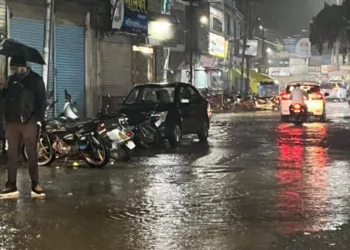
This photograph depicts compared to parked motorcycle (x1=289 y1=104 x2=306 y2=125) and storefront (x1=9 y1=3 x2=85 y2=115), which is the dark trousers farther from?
parked motorcycle (x1=289 y1=104 x2=306 y2=125)

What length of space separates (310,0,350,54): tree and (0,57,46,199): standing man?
32.9 meters

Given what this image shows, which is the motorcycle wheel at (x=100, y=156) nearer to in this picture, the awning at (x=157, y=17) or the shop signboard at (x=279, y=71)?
the awning at (x=157, y=17)

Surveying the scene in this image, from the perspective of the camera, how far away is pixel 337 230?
6.90 meters

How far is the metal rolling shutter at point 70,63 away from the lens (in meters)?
20.9

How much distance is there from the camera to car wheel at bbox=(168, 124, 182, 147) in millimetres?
16094

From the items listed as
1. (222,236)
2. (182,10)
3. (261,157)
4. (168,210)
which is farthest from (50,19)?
(182,10)

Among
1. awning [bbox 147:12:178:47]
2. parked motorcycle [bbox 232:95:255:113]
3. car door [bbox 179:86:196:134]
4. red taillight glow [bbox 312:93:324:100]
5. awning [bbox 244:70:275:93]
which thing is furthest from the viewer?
awning [bbox 244:70:275:93]

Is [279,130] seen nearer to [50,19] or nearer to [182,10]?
[50,19]

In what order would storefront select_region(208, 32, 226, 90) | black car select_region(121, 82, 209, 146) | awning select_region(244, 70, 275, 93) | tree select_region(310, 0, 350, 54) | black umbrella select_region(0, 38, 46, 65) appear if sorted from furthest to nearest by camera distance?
awning select_region(244, 70, 275, 93)
storefront select_region(208, 32, 226, 90)
tree select_region(310, 0, 350, 54)
black car select_region(121, 82, 209, 146)
black umbrella select_region(0, 38, 46, 65)

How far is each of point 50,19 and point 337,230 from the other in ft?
34.9

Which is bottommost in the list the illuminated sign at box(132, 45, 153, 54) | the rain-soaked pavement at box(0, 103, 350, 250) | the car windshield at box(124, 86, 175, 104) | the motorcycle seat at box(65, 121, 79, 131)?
the rain-soaked pavement at box(0, 103, 350, 250)

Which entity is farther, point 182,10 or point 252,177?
point 182,10

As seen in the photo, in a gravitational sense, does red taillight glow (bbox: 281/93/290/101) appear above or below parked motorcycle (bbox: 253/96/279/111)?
above

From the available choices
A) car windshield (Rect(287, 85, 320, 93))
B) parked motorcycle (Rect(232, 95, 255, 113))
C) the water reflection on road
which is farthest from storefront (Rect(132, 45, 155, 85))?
parked motorcycle (Rect(232, 95, 255, 113))
